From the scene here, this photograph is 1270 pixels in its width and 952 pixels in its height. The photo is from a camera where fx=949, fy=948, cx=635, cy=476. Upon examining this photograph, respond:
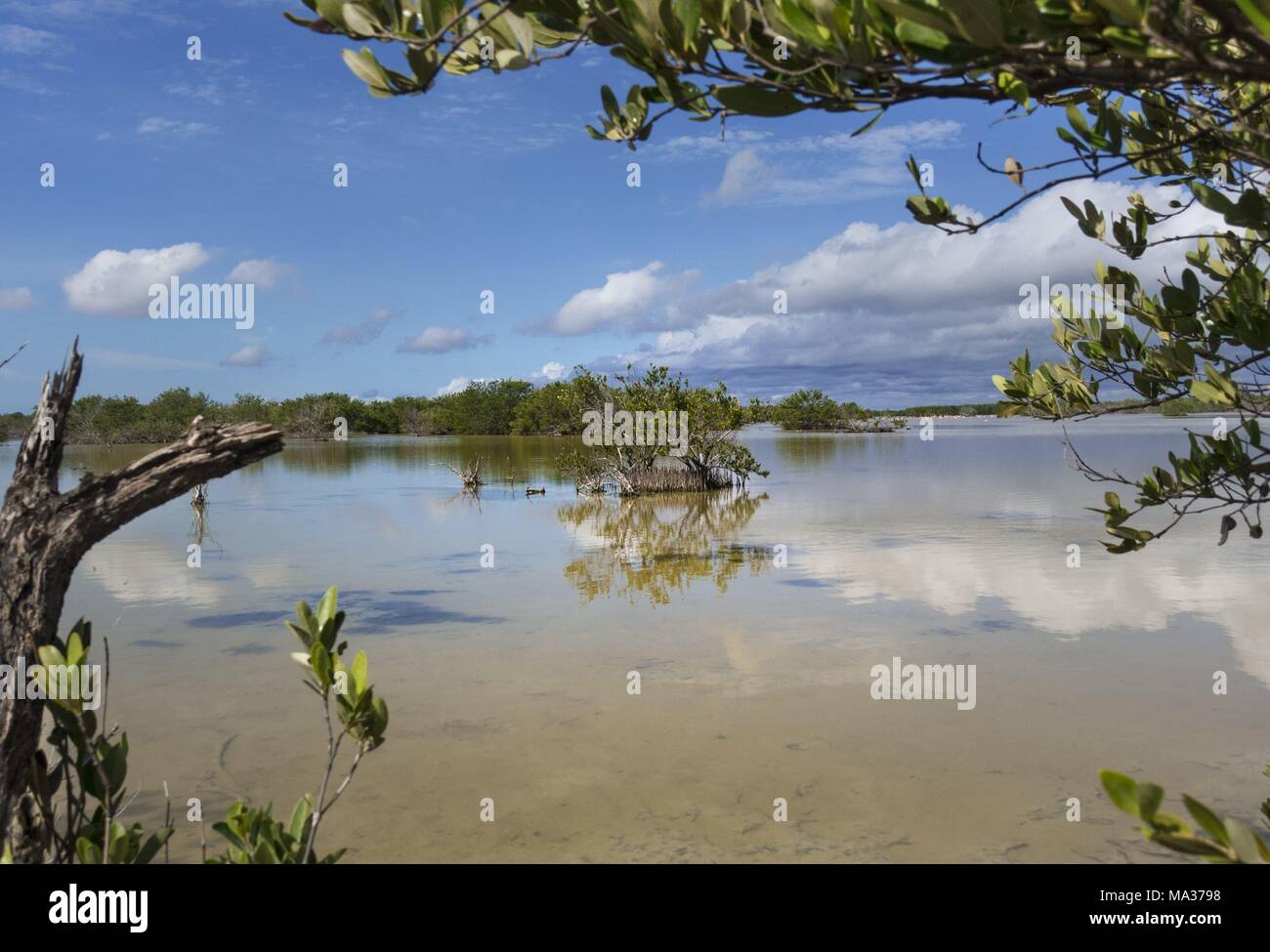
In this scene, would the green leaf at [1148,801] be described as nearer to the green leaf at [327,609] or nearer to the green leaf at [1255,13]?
the green leaf at [1255,13]

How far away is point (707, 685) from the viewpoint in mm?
6309

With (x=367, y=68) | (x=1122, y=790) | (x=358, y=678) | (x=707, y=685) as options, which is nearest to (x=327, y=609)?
(x=358, y=678)

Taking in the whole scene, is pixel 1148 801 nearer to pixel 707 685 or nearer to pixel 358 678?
pixel 358 678

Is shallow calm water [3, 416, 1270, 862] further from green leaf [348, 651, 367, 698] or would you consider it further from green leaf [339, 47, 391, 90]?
green leaf [339, 47, 391, 90]

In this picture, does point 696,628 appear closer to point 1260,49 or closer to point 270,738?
point 270,738

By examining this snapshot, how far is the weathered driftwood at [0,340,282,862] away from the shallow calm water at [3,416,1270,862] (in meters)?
2.29

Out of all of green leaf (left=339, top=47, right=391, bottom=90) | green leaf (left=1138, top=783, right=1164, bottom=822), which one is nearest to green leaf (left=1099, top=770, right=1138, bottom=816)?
green leaf (left=1138, top=783, right=1164, bottom=822)

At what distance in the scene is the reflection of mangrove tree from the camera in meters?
9.94

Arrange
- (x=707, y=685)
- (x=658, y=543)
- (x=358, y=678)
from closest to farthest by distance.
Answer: (x=358, y=678) → (x=707, y=685) → (x=658, y=543)

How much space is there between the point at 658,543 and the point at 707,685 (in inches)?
254

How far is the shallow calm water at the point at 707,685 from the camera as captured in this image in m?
4.39

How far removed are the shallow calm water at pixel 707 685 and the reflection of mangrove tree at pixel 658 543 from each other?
0.31 ft
